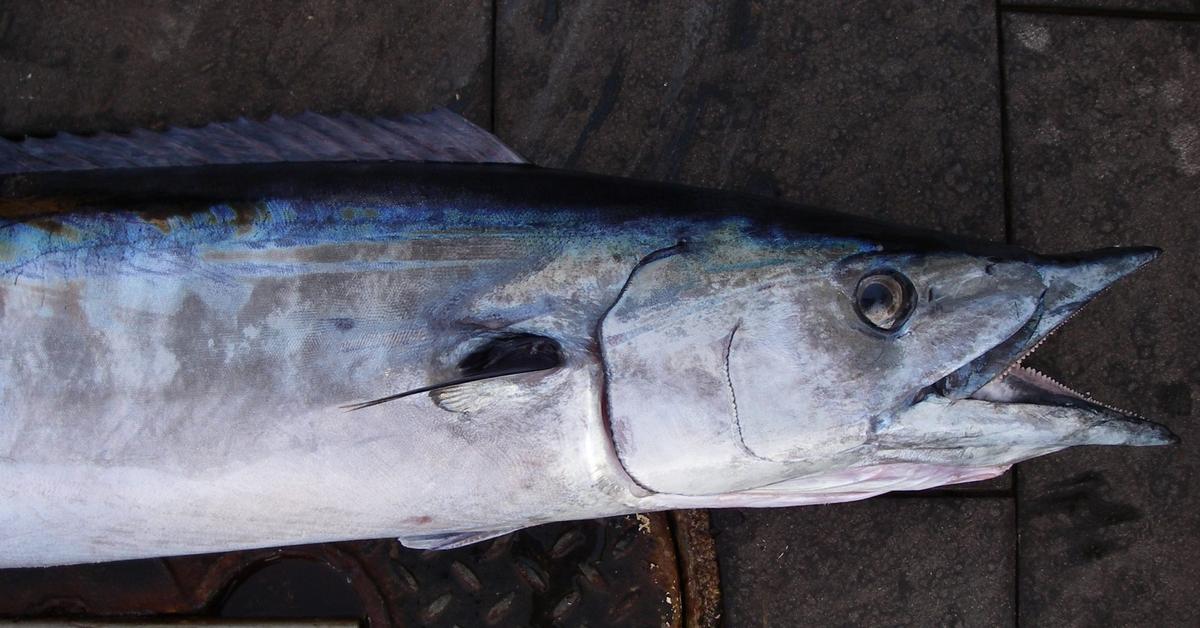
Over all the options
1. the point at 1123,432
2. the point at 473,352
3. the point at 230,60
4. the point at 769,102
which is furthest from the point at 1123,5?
the point at 230,60

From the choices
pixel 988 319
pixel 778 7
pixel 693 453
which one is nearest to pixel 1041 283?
pixel 988 319

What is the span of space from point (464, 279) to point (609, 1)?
4.36 feet

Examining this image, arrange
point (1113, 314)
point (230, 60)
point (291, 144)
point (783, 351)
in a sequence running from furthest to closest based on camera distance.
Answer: point (1113, 314)
point (230, 60)
point (291, 144)
point (783, 351)

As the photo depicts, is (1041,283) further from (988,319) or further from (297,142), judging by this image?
(297,142)

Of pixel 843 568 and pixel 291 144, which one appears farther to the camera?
pixel 843 568

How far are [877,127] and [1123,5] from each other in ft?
3.24

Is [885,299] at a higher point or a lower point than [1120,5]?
lower

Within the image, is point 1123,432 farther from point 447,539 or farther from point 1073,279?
point 447,539

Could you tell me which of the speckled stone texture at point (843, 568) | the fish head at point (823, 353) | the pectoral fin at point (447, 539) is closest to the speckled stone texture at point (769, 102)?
the speckled stone texture at point (843, 568)

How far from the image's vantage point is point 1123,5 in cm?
275

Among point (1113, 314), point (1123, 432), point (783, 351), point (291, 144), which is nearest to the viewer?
point (783, 351)

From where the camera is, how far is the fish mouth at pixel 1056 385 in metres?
1.71

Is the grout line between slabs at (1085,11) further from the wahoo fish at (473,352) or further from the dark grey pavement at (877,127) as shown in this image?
the wahoo fish at (473,352)

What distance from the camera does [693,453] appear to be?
1688 mm
